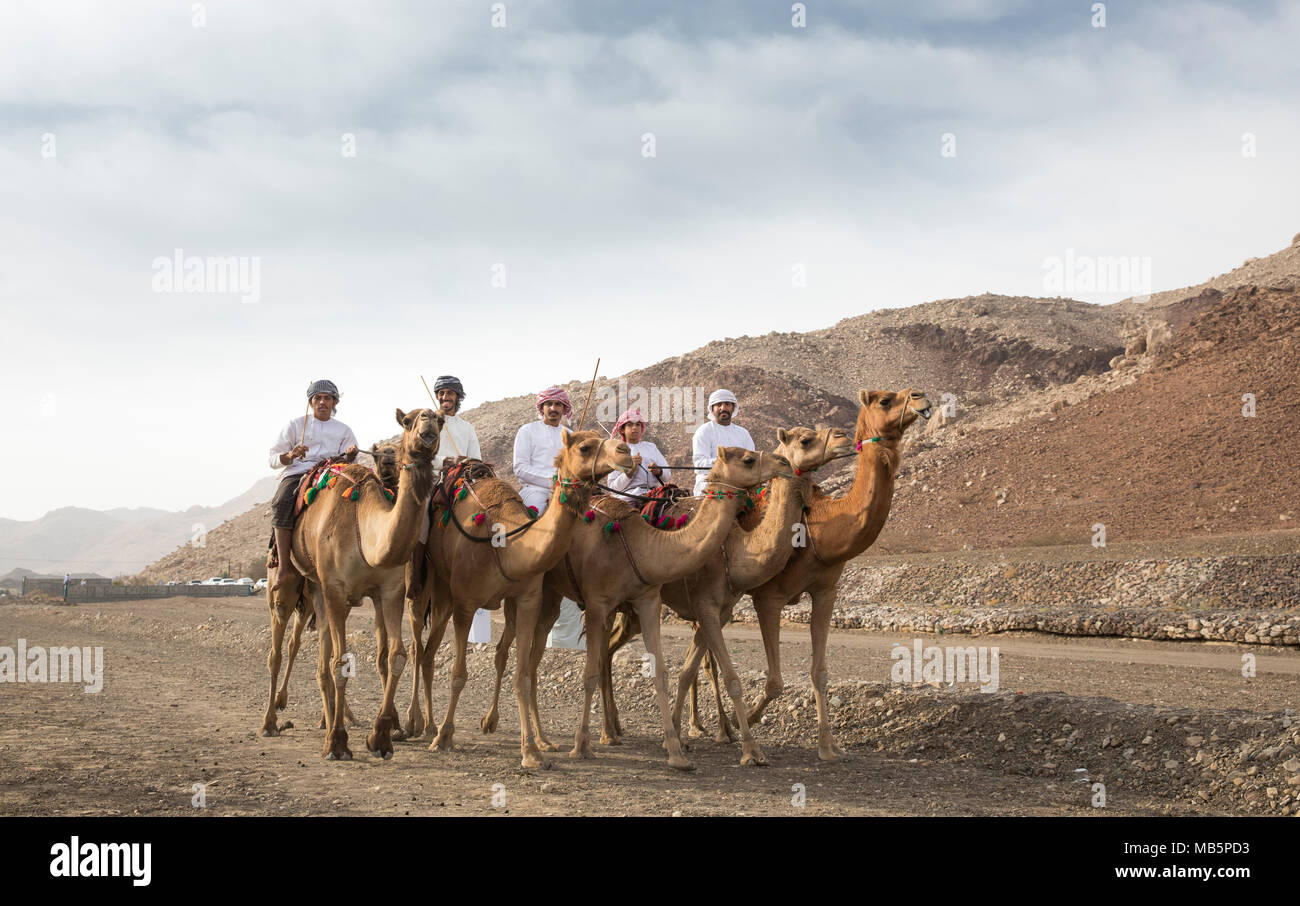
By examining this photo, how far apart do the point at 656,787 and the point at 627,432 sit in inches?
182

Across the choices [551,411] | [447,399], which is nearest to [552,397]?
[551,411]

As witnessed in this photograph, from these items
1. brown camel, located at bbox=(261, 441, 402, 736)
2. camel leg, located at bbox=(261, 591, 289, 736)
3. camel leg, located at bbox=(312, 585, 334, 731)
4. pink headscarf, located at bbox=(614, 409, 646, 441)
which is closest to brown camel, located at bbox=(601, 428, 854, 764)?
pink headscarf, located at bbox=(614, 409, 646, 441)

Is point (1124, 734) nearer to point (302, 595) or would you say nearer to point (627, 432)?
point (627, 432)

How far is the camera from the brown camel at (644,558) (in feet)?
32.1

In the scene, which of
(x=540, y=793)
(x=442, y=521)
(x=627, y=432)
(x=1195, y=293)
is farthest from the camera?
(x=1195, y=293)

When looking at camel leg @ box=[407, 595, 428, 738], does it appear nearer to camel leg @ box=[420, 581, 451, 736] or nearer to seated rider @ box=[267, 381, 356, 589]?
camel leg @ box=[420, 581, 451, 736]

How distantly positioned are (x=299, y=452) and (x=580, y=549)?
12.0 ft

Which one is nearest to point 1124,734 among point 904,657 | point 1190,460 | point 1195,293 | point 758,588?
point 758,588

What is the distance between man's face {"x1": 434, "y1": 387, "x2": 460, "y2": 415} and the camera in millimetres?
12477

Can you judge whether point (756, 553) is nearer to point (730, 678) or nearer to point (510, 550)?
point (730, 678)

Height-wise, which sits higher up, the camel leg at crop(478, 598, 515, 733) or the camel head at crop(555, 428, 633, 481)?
the camel head at crop(555, 428, 633, 481)

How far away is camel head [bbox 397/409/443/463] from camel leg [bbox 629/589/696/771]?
102 inches

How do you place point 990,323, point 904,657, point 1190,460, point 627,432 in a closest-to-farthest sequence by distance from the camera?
point 627,432 < point 904,657 < point 1190,460 < point 990,323

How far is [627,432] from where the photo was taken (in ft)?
40.3
